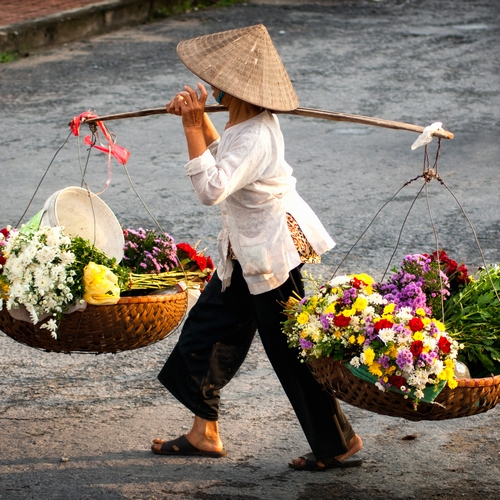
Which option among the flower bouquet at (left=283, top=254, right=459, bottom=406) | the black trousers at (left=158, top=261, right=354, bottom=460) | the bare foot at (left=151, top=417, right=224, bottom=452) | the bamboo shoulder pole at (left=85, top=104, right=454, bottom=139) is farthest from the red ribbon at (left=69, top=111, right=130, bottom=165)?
the bare foot at (left=151, top=417, right=224, bottom=452)

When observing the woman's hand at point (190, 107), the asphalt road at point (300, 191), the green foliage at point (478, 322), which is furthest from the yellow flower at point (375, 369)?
the woman's hand at point (190, 107)

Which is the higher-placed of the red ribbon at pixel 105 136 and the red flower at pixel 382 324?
the red ribbon at pixel 105 136

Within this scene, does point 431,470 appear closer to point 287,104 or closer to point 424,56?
point 287,104

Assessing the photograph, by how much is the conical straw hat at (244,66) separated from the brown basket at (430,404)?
99 cm

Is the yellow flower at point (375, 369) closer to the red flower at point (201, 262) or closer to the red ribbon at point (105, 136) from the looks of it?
the red flower at point (201, 262)

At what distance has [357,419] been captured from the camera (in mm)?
4168

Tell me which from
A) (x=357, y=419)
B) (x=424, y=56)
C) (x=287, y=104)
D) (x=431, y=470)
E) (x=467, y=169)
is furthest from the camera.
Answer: (x=424, y=56)

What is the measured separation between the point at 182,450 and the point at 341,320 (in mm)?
1056

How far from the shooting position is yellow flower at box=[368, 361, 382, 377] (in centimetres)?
305

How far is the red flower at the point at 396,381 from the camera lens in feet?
9.96

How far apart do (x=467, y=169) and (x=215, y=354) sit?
4348 millimetres

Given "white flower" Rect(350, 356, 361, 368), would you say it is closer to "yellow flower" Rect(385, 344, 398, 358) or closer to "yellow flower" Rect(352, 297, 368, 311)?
"yellow flower" Rect(385, 344, 398, 358)

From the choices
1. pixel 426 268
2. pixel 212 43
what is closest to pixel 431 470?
pixel 426 268

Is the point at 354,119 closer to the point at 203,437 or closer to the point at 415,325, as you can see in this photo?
the point at 415,325
